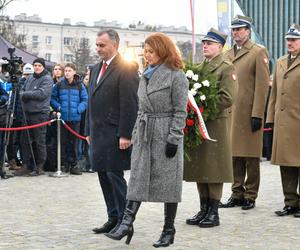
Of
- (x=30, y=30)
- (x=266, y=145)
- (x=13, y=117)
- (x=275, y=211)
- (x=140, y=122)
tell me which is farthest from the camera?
(x=30, y=30)

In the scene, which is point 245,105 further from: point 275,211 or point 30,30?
point 30,30

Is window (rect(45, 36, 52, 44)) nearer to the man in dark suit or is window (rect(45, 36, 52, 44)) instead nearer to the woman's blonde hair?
the man in dark suit

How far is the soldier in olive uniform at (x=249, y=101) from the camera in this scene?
803cm

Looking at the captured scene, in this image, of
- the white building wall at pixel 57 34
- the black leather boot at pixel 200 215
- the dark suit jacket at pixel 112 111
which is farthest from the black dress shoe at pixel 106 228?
the white building wall at pixel 57 34

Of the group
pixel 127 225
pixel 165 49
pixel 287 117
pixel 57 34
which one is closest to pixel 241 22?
pixel 287 117

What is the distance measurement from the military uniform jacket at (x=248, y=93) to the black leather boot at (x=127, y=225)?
2.49 metres

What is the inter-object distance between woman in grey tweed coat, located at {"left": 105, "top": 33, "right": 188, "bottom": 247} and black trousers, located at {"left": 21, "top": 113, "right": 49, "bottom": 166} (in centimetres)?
614

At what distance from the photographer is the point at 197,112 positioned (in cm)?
662

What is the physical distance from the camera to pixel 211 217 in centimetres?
708

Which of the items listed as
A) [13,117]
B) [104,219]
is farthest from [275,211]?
[13,117]

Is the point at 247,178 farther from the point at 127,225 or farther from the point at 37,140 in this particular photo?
the point at 37,140

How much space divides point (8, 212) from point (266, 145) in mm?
8713

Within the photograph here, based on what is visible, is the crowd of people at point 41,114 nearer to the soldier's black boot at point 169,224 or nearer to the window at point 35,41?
the soldier's black boot at point 169,224

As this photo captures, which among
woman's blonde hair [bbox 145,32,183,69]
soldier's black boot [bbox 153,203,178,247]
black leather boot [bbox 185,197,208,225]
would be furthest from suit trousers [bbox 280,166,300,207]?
woman's blonde hair [bbox 145,32,183,69]
